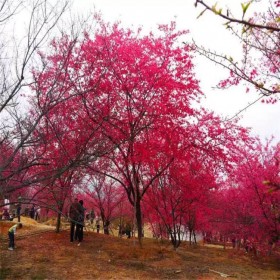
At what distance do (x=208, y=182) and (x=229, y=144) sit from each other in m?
4.40

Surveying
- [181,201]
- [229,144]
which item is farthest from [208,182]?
[229,144]

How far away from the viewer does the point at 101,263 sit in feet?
30.2

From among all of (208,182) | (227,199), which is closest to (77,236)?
(208,182)

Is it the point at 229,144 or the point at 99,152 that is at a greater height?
the point at 229,144

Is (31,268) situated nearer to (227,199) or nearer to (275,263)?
(275,263)

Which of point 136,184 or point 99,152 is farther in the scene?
point 136,184

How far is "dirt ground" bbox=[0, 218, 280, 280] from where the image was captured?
8.15m

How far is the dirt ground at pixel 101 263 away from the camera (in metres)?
8.15

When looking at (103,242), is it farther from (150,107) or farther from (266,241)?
(266,241)

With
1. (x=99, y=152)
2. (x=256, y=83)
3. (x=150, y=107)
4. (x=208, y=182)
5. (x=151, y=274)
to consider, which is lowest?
(x=151, y=274)

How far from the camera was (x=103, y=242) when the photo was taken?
41.0 ft

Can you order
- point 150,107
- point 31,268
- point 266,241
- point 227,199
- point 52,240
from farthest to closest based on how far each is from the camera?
point 227,199
point 266,241
point 52,240
point 150,107
point 31,268

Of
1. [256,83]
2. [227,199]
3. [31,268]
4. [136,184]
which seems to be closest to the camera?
[256,83]

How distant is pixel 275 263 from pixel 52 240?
9.61 metres
